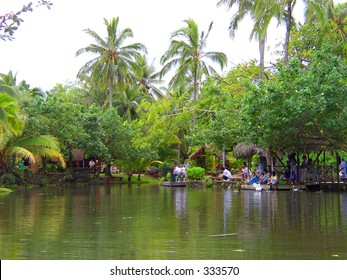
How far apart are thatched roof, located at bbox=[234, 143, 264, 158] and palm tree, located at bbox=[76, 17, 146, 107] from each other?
49.3ft

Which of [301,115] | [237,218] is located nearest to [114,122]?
[301,115]

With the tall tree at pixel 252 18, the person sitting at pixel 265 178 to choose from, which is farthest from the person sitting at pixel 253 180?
the tall tree at pixel 252 18

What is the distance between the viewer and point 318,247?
8.27 m

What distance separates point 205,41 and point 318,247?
30.4 m

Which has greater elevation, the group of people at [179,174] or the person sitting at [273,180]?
the group of people at [179,174]

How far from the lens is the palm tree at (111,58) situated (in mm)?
41125

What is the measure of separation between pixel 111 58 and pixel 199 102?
36.5 feet

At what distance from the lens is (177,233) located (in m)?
10.0

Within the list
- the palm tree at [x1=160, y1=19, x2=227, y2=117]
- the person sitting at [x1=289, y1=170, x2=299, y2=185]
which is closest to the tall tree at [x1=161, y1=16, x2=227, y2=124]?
the palm tree at [x1=160, y1=19, x2=227, y2=117]

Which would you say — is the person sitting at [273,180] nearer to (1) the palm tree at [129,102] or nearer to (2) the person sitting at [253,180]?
→ (2) the person sitting at [253,180]

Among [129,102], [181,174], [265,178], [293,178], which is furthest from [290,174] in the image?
[129,102]

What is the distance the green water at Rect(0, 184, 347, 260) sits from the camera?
784cm

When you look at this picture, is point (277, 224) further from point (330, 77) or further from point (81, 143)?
point (81, 143)

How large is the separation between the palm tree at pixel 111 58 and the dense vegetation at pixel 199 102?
0.08 meters
